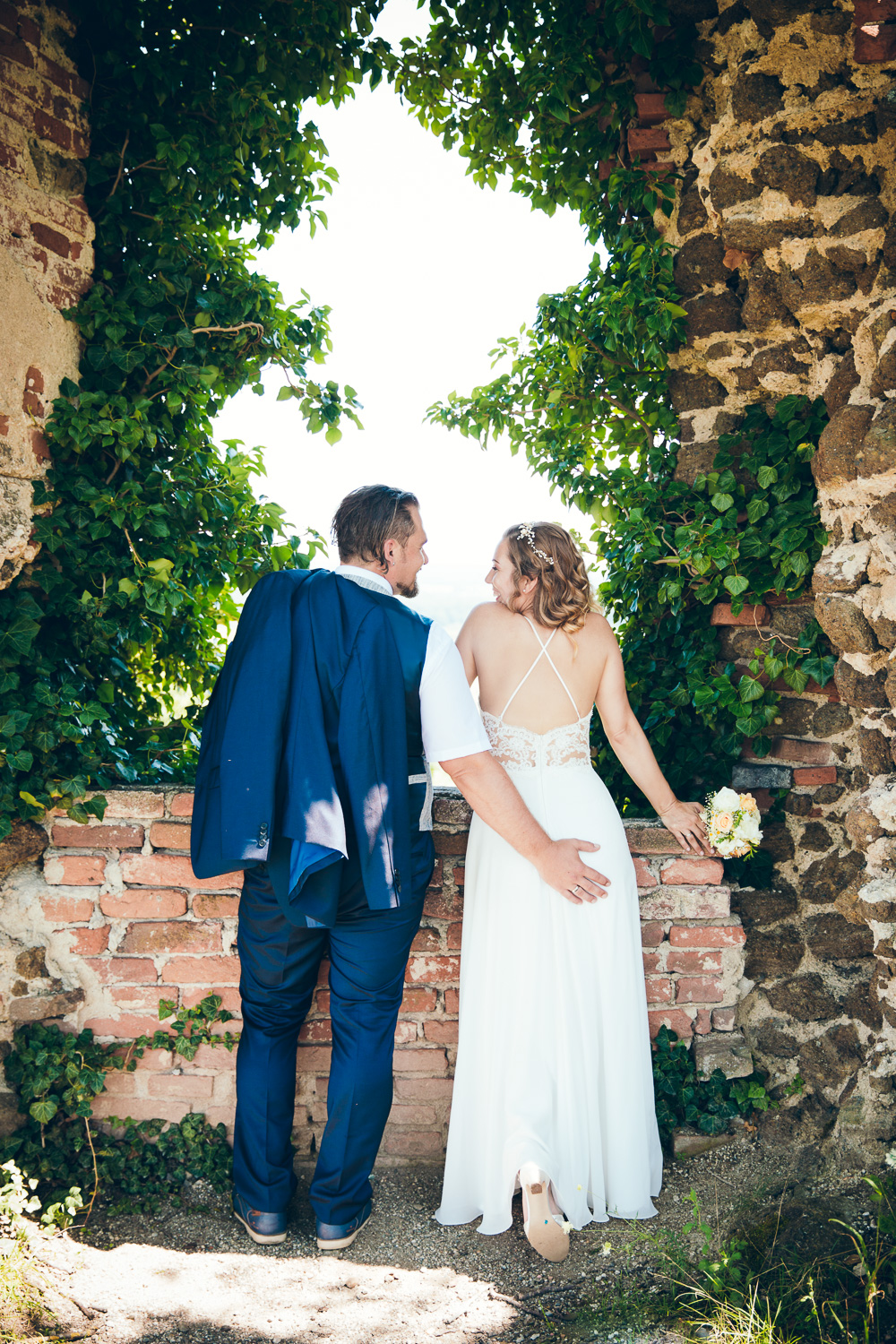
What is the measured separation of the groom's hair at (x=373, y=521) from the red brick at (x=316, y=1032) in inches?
60.0

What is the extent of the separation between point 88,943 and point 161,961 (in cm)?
25

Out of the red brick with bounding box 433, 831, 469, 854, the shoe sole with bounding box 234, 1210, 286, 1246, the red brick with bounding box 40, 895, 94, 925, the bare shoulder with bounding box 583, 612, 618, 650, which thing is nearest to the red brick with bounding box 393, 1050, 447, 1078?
the shoe sole with bounding box 234, 1210, 286, 1246

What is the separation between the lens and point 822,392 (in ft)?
9.04

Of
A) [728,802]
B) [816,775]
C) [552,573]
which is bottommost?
[728,802]

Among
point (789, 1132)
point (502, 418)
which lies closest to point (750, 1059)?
point (789, 1132)

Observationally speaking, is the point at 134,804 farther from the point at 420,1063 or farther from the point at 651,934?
the point at 651,934

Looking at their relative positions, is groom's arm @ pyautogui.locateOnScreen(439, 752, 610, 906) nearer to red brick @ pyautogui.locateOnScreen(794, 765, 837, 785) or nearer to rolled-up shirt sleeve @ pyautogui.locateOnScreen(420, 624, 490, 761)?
rolled-up shirt sleeve @ pyautogui.locateOnScreen(420, 624, 490, 761)

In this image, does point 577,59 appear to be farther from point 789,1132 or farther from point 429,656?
point 789,1132

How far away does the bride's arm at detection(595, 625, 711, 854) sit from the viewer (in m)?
2.66

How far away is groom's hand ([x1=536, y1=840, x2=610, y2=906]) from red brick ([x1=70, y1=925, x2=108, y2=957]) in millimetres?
1462

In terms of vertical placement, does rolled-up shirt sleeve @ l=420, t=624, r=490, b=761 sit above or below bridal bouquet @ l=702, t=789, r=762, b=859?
above

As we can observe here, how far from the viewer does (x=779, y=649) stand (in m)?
2.93

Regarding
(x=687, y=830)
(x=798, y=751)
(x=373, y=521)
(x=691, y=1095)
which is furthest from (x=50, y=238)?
(x=691, y=1095)

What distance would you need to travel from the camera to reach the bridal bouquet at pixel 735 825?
2566 millimetres
